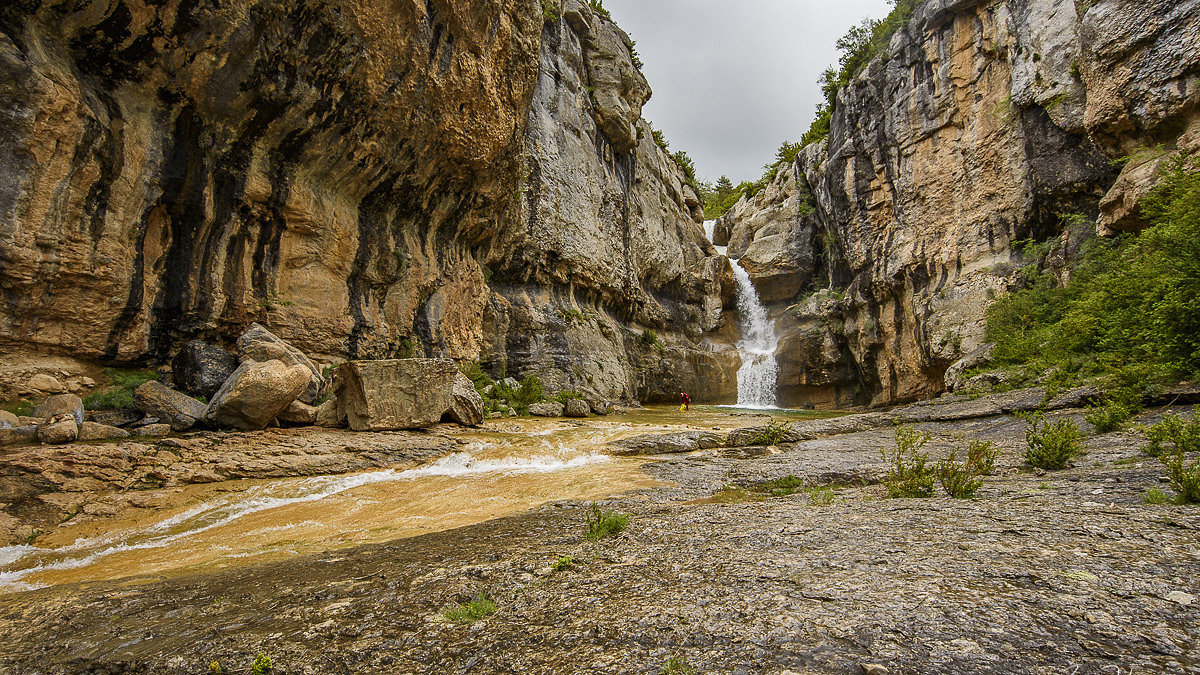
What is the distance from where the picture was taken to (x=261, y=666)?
217cm

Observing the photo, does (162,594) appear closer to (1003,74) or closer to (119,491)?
(119,491)

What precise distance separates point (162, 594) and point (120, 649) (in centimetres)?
121

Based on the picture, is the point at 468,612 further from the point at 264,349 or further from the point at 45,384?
the point at 45,384

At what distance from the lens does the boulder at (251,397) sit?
9.20m

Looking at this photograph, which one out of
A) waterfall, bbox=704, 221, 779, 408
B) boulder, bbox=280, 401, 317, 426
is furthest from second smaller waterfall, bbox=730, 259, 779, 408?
boulder, bbox=280, 401, 317, 426

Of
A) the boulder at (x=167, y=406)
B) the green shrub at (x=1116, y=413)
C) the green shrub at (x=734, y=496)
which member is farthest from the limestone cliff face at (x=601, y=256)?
the green shrub at (x=1116, y=413)

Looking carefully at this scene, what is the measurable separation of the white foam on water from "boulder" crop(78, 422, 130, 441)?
114 inches

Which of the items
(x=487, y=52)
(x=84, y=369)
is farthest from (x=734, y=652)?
(x=487, y=52)

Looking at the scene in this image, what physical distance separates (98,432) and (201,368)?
2.87 metres

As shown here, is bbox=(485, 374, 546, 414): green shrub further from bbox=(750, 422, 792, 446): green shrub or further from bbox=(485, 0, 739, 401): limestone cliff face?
bbox=(750, 422, 792, 446): green shrub

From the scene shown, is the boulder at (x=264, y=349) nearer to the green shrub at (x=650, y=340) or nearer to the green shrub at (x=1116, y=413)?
the green shrub at (x=1116, y=413)

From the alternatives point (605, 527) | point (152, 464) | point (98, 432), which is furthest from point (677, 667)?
point (98, 432)

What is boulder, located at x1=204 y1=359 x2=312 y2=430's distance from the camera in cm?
A: 920

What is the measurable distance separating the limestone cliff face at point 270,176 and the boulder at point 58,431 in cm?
272
